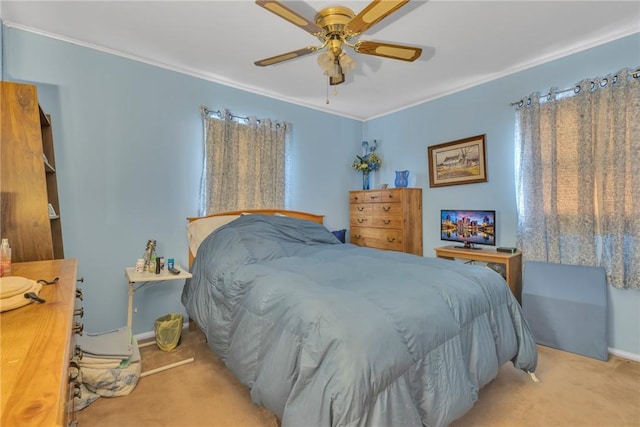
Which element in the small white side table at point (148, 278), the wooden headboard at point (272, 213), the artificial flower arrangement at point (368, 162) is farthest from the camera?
the artificial flower arrangement at point (368, 162)

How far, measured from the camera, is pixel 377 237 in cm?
408

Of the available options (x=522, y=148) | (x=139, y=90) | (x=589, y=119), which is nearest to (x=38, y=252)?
(x=139, y=90)

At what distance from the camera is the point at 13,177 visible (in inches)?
64.3

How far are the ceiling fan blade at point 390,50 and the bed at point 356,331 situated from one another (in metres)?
1.44

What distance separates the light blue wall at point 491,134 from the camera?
2518 millimetres

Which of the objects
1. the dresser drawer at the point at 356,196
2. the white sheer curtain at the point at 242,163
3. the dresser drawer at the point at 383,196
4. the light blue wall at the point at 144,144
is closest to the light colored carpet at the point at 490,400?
the light blue wall at the point at 144,144

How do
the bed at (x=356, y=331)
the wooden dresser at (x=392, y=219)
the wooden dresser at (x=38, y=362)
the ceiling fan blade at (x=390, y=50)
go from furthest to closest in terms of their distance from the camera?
1. the wooden dresser at (x=392, y=219)
2. the ceiling fan blade at (x=390, y=50)
3. the bed at (x=356, y=331)
4. the wooden dresser at (x=38, y=362)

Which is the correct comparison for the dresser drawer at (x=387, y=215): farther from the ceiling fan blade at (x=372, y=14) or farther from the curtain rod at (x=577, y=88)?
the ceiling fan blade at (x=372, y=14)

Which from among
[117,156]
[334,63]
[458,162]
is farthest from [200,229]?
[458,162]

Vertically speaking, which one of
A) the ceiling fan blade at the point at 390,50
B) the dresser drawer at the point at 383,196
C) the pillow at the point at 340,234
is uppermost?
the ceiling fan blade at the point at 390,50

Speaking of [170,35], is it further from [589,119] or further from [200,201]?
[589,119]

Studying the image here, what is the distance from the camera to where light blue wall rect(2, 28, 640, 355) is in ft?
8.11

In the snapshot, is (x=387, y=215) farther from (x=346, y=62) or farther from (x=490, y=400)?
(x=490, y=400)

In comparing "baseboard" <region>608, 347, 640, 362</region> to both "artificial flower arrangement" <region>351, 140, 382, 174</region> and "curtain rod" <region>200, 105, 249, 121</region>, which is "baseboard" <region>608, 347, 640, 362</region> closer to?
"artificial flower arrangement" <region>351, 140, 382, 174</region>
